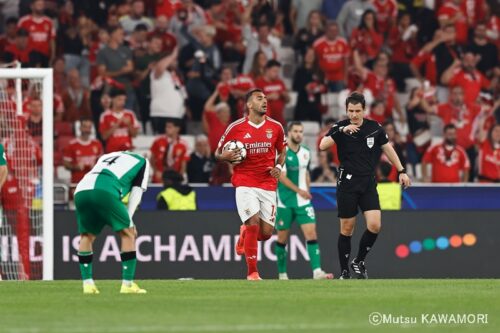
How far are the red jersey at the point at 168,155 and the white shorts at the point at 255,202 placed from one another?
6.90 metres

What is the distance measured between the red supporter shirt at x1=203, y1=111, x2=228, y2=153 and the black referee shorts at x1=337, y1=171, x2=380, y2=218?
821cm

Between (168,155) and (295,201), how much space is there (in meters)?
4.07

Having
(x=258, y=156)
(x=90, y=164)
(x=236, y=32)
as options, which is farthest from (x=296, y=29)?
(x=258, y=156)

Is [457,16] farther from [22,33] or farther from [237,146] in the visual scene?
[237,146]

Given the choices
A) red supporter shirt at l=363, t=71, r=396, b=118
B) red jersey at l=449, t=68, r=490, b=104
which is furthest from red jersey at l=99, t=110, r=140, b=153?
red jersey at l=449, t=68, r=490, b=104

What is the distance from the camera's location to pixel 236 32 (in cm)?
2872

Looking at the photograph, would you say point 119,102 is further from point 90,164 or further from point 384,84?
point 384,84

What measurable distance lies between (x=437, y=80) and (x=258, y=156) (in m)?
11.5

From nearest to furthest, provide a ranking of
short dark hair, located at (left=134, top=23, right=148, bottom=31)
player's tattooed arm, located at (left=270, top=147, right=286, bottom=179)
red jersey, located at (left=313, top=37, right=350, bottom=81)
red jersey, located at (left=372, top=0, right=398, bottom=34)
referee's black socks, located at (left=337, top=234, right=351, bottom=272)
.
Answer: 1. player's tattooed arm, located at (left=270, top=147, right=286, bottom=179)
2. referee's black socks, located at (left=337, top=234, right=351, bottom=272)
3. short dark hair, located at (left=134, top=23, right=148, bottom=31)
4. red jersey, located at (left=313, top=37, right=350, bottom=81)
5. red jersey, located at (left=372, top=0, right=398, bottom=34)

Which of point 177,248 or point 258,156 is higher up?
point 258,156

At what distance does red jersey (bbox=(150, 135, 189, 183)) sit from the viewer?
2566 cm

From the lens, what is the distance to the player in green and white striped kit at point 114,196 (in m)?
15.1

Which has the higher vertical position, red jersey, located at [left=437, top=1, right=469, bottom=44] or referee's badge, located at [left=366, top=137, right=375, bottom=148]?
red jersey, located at [left=437, top=1, right=469, bottom=44]

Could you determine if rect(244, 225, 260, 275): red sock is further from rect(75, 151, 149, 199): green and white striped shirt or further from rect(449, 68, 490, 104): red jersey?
rect(449, 68, 490, 104): red jersey
